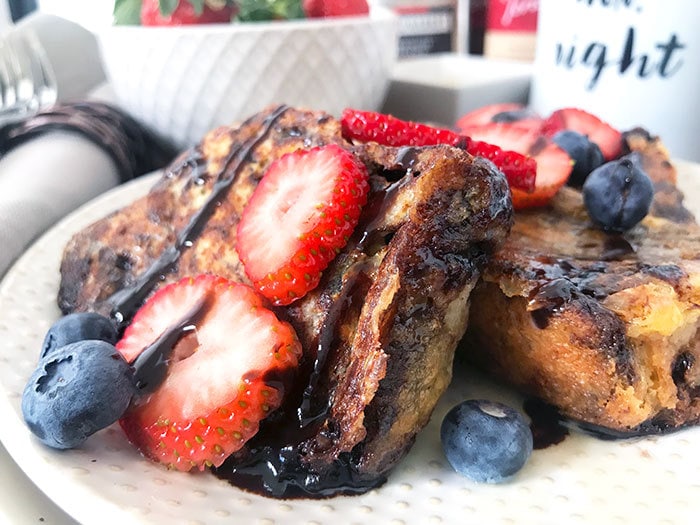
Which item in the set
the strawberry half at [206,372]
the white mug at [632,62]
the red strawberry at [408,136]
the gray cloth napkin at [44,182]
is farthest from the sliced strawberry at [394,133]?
the white mug at [632,62]

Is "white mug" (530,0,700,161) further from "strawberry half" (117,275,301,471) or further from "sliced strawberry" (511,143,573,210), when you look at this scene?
"strawberry half" (117,275,301,471)

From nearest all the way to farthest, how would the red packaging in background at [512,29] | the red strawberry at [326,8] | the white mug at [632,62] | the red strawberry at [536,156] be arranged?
1. the red strawberry at [536,156]
2. the white mug at [632,62]
3. the red strawberry at [326,8]
4. the red packaging in background at [512,29]

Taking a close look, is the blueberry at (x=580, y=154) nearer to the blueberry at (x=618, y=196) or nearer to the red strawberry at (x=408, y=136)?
the blueberry at (x=618, y=196)

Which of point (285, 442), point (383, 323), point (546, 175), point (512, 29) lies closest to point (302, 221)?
point (383, 323)

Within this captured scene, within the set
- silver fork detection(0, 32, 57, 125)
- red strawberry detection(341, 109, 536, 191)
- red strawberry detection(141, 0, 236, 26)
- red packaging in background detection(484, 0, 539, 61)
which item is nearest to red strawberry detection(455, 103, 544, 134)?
red strawberry detection(341, 109, 536, 191)

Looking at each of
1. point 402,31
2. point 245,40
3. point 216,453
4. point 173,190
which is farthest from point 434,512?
point 402,31

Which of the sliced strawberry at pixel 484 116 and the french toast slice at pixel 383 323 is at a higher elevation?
the french toast slice at pixel 383 323
